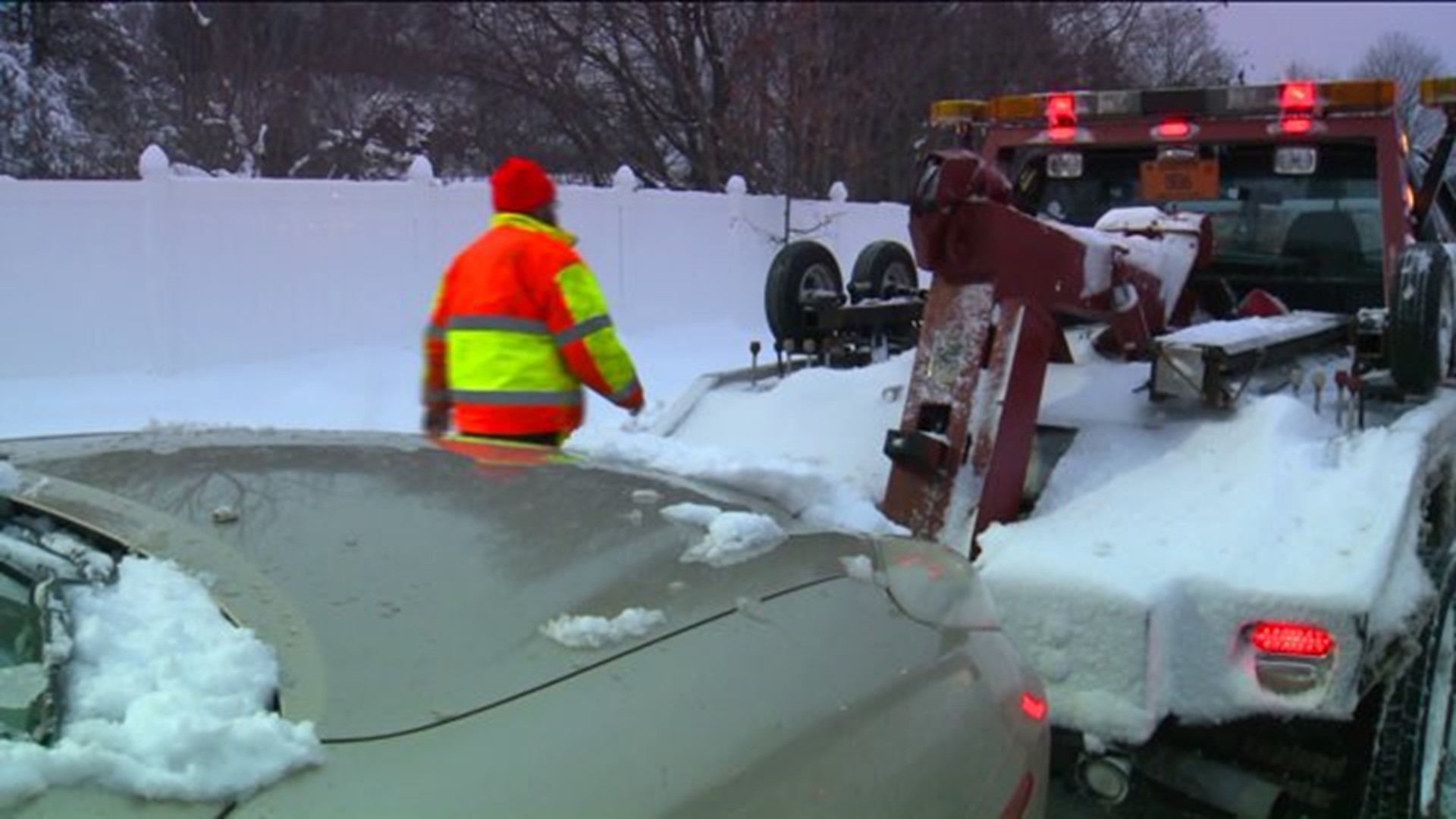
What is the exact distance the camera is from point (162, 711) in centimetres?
154

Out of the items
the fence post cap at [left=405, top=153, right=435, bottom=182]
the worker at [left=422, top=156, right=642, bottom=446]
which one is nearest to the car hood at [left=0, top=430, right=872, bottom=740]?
the worker at [left=422, top=156, right=642, bottom=446]

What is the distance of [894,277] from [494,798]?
5.12m

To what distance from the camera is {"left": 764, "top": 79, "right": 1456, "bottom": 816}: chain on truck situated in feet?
10.7

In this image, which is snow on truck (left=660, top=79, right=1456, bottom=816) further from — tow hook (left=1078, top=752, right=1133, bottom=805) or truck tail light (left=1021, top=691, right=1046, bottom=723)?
truck tail light (left=1021, top=691, right=1046, bottom=723)

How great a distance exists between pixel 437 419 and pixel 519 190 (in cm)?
88

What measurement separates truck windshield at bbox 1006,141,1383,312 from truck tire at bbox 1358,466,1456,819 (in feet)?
8.06

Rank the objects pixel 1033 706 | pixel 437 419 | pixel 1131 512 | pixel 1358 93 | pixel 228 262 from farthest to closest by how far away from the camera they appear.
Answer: pixel 228 262 < pixel 1358 93 < pixel 437 419 < pixel 1131 512 < pixel 1033 706

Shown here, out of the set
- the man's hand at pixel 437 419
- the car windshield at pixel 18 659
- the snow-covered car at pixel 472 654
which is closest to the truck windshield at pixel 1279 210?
the man's hand at pixel 437 419

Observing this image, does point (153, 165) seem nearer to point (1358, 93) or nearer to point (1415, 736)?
point (1358, 93)

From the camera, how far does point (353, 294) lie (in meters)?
11.6

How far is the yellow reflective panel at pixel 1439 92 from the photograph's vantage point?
5117 mm

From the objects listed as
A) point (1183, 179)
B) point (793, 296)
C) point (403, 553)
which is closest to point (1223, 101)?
point (1183, 179)

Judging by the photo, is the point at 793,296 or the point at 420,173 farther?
the point at 420,173

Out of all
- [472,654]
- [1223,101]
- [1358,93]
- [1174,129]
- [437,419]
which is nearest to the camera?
[472,654]
